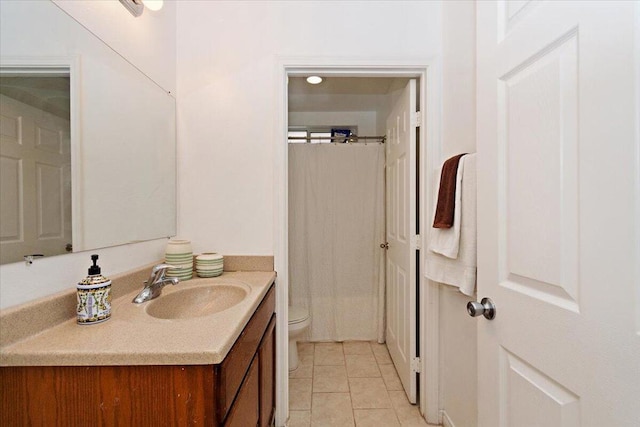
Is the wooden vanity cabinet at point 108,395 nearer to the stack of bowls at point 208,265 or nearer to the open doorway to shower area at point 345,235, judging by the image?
the stack of bowls at point 208,265

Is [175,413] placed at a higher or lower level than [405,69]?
lower

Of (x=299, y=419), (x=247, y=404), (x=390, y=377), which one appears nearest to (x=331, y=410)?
(x=299, y=419)

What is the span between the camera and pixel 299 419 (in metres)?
1.58

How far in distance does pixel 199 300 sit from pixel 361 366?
1457mm

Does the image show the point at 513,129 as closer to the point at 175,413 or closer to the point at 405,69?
the point at 405,69

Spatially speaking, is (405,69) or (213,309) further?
(405,69)

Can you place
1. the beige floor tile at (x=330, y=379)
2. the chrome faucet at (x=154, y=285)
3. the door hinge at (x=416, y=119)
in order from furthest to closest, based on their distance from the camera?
1. the beige floor tile at (x=330, y=379)
2. the door hinge at (x=416, y=119)
3. the chrome faucet at (x=154, y=285)

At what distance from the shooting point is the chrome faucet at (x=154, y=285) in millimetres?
1046

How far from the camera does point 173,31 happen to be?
1.51 m

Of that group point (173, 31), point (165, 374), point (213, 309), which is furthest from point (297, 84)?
point (165, 374)

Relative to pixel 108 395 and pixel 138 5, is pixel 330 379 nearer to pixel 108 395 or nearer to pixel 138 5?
pixel 108 395

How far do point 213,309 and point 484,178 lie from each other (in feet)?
3.85

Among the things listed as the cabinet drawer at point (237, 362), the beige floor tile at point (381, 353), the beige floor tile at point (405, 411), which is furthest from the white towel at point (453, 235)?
the beige floor tile at point (381, 353)

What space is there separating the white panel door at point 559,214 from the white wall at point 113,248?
4.37 ft
